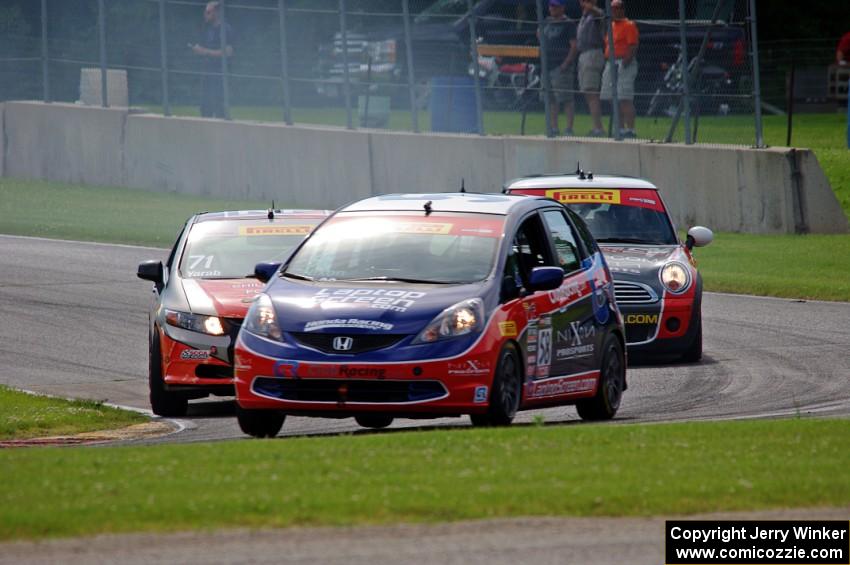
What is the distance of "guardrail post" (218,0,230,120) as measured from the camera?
31125mm

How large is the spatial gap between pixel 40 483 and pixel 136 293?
11.7m

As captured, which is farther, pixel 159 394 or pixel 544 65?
pixel 544 65

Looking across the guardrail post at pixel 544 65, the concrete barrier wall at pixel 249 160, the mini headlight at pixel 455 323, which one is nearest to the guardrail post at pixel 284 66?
the concrete barrier wall at pixel 249 160

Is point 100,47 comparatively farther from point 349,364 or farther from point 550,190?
point 349,364

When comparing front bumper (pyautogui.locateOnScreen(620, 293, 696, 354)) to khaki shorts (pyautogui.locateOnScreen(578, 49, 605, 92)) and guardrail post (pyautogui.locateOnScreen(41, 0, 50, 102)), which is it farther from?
guardrail post (pyautogui.locateOnScreen(41, 0, 50, 102))

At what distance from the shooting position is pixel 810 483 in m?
8.02

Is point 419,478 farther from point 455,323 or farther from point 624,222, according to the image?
point 624,222

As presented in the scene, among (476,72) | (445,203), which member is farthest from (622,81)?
(445,203)

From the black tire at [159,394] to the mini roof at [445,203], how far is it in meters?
1.98

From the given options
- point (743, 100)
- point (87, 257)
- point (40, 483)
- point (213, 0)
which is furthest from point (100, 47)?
point (40, 483)

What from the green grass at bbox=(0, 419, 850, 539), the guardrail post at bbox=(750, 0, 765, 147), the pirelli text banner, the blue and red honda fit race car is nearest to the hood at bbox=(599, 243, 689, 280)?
the blue and red honda fit race car

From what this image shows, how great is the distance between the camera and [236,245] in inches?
557

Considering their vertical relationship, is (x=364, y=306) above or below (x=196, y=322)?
above

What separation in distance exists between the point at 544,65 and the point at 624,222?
11093mm
